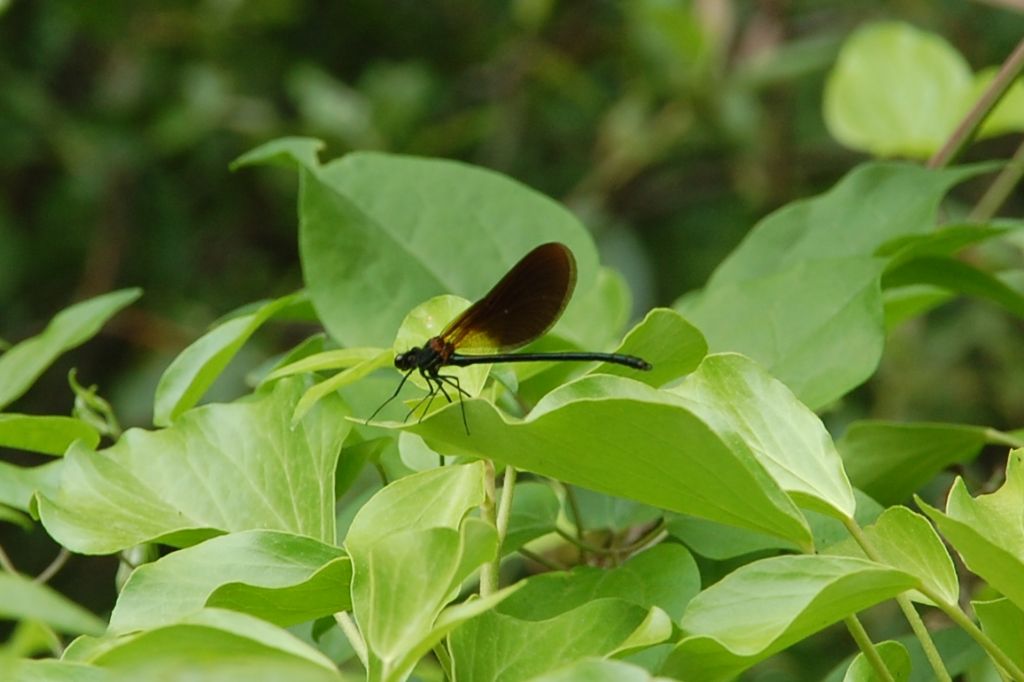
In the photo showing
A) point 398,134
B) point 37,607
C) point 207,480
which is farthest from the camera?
point 398,134

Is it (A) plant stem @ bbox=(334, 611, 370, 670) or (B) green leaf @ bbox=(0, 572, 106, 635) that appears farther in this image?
(A) plant stem @ bbox=(334, 611, 370, 670)

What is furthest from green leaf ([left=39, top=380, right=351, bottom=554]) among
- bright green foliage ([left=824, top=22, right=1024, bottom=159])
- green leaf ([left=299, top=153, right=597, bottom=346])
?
bright green foliage ([left=824, top=22, right=1024, bottom=159])

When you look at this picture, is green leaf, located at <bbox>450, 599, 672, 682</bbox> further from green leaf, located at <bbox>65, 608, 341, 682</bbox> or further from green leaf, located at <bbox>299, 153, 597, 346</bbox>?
green leaf, located at <bbox>299, 153, 597, 346</bbox>

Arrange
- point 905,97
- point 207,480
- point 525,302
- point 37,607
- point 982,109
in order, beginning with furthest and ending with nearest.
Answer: point 905,97 → point 982,109 → point 525,302 → point 207,480 → point 37,607

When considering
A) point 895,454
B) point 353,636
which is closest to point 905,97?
point 895,454

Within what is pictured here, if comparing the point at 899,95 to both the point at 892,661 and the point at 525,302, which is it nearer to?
the point at 525,302

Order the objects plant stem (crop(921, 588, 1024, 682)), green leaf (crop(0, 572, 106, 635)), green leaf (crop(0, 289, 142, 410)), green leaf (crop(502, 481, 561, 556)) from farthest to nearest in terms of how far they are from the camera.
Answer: green leaf (crop(0, 289, 142, 410)) → green leaf (crop(502, 481, 561, 556)) → plant stem (crop(921, 588, 1024, 682)) → green leaf (crop(0, 572, 106, 635))

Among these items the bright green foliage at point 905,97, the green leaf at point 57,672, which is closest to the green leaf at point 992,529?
the green leaf at point 57,672
